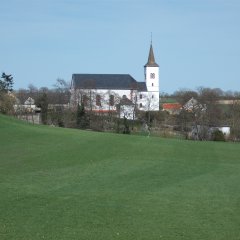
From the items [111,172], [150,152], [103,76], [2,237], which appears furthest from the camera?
[103,76]

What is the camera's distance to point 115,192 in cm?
1365

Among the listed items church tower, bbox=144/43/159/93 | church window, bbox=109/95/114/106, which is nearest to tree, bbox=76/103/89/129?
church window, bbox=109/95/114/106

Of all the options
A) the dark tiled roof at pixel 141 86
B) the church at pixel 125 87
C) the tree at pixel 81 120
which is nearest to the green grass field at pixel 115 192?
the tree at pixel 81 120

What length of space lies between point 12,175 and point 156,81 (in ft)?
377

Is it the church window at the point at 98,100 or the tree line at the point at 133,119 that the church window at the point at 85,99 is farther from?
the church window at the point at 98,100

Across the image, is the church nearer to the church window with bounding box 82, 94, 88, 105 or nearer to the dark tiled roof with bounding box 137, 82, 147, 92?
the dark tiled roof with bounding box 137, 82, 147, 92

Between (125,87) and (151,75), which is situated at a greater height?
(151,75)

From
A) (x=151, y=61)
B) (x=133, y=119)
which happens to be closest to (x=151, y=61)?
(x=151, y=61)

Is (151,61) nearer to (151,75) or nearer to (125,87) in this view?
(151,75)

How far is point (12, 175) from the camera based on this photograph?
1642 cm

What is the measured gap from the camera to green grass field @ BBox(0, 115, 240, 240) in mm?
9695

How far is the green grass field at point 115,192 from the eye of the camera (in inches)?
382

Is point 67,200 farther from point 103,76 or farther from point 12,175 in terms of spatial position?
point 103,76

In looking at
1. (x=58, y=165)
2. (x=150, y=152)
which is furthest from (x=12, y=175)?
(x=150, y=152)
